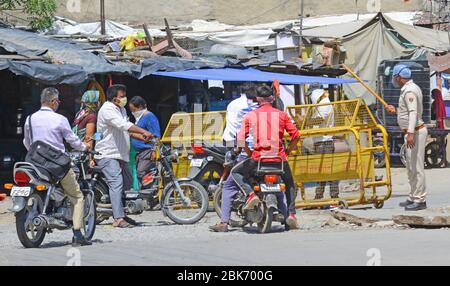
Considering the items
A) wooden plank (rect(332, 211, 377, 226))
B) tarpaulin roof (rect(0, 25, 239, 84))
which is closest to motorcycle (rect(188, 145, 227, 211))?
wooden plank (rect(332, 211, 377, 226))

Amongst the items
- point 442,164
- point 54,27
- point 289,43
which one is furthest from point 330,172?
point 54,27

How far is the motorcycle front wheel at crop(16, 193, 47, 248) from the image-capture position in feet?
34.4

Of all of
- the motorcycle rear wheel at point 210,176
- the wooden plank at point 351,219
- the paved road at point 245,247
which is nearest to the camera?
the paved road at point 245,247

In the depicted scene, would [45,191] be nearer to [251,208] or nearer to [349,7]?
[251,208]

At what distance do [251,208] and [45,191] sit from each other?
2.48m

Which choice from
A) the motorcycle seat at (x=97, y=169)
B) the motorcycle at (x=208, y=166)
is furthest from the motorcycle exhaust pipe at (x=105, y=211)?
the motorcycle at (x=208, y=166)

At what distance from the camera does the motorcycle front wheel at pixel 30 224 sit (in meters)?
10.5

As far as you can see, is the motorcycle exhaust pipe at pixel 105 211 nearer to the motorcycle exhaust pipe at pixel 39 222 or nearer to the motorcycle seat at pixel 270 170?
the motorcycle seat at pixel 270 170

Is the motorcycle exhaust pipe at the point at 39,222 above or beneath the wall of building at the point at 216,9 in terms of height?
beneath

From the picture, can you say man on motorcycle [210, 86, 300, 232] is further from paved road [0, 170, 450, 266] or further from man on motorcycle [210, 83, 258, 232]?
paved road [0, 170, 450, 266]

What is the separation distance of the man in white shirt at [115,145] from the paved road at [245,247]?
37cm

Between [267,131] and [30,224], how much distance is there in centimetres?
300

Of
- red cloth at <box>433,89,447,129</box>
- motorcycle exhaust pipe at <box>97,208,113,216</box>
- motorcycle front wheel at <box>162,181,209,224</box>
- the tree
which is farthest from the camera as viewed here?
red cloth at <box>433,89,447,129</box>

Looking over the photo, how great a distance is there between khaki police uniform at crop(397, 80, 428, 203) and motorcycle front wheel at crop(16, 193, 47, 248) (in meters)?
5.47
